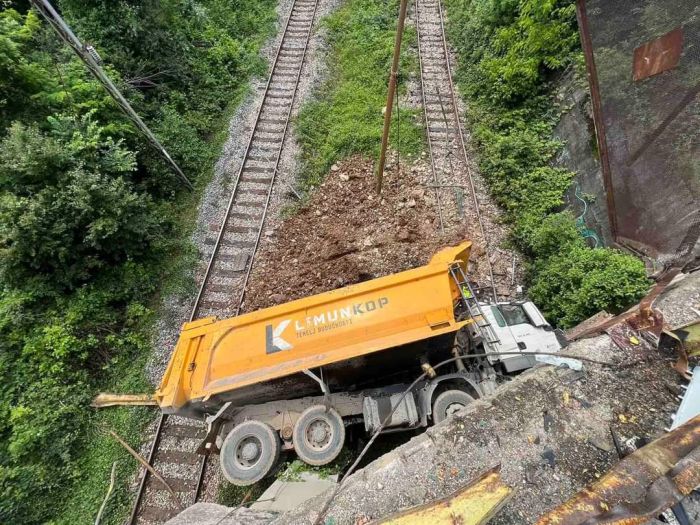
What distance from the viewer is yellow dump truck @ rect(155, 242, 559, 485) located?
196 inches

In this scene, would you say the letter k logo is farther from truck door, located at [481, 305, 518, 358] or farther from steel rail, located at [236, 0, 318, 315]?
truck door, located at [481, 305, 518, 358]

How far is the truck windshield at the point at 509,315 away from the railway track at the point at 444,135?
1.39 metres

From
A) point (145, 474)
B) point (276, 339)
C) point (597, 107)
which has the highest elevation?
point (597, 107)

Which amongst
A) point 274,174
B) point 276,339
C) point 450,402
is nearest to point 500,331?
point 450,402

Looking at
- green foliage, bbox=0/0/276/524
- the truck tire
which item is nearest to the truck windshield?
the truck tire

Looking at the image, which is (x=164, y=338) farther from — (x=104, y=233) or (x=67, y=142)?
(x=67, y=142)

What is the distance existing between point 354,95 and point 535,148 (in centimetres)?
574

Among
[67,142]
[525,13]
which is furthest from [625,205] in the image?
[67,142]

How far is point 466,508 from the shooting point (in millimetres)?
2725

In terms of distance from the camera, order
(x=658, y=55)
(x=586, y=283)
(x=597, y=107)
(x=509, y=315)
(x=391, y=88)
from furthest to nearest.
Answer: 1. (x=391, y=88)
2. (x=597, y=107)
3. (x=586, y=283)
4. (x=509, y=315)
5. (x=658, y=55)

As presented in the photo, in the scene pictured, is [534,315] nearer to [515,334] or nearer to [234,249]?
[515,334]

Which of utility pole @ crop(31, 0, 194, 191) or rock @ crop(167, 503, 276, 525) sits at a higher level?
utility pole @ crop(31, 0, 194, 191)

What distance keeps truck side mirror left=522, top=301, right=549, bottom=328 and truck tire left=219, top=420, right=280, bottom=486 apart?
4338 mm

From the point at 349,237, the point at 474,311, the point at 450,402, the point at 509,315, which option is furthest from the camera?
the point at 349,237
